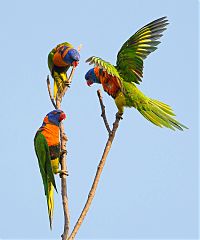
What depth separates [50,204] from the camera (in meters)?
3.02

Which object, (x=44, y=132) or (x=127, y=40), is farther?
(x=127, y=40)

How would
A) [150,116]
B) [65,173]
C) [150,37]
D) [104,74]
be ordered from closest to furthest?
1. [65,173]
2. [150,116]
3. [150,37]
4. [104,74]

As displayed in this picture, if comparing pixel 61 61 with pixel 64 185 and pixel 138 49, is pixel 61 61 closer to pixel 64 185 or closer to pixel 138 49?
pixel 138 49

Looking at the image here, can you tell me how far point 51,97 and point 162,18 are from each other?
101 cm

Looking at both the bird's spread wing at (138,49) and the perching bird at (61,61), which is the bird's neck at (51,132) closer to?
the bird's spread wing at (138,49)

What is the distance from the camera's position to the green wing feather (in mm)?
3050

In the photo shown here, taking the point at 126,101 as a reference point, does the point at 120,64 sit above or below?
above

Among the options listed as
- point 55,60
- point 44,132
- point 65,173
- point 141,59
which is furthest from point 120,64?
point 55,60

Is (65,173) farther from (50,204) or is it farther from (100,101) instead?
(100,101)

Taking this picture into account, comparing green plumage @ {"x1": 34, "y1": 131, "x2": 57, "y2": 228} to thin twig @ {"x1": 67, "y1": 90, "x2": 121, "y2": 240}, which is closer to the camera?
thin twig @ {"x1": 67, "y1": 90, "x2": 121, "y2": 240}

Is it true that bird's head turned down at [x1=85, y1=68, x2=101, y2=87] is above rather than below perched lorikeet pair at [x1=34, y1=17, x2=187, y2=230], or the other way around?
above

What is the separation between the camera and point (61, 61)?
495cm

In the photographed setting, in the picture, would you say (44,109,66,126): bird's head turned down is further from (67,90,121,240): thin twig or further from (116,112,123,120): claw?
(67,90,121,240): thin twig

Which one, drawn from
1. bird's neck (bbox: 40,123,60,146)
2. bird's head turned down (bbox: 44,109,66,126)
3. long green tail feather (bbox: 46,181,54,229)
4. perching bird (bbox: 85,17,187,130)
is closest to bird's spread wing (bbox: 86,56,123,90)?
perching bird (bbox: 85,17,187,130)
